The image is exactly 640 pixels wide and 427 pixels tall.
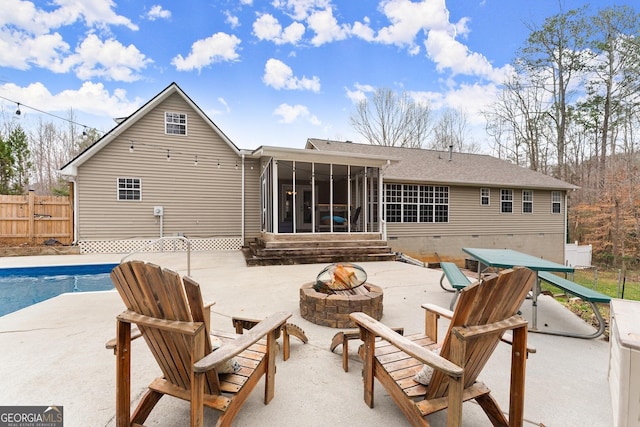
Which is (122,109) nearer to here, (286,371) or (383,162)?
(383,162)

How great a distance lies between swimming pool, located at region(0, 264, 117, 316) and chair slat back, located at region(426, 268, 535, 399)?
705 centimetres

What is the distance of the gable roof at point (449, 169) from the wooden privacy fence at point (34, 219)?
9484 millimetres

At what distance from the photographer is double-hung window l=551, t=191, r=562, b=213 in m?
13.8

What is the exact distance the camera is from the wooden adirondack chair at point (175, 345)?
1.35 m

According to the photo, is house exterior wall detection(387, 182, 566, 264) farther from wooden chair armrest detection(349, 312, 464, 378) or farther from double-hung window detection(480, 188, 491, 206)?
wooden chair armrest detection(349, 312, 464, 378)

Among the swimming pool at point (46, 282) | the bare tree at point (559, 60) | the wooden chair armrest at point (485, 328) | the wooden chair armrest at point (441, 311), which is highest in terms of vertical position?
the bare tree at point (559, 60)

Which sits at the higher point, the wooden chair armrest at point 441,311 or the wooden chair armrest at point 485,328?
the wooden chair armrest at point 485,328

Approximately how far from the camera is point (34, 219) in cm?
936

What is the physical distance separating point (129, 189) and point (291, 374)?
10246 mm

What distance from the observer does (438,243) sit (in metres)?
12.2

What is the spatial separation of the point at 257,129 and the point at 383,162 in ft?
35.0

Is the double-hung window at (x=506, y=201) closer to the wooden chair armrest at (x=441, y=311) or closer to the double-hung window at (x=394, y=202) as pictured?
the double-hung window at (x=394, y=202)

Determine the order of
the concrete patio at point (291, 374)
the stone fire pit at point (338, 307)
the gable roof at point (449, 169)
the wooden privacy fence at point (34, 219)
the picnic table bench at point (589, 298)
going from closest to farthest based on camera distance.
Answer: the concrete patio at point (291, 374) < the picnic table bench at point (589, 298) < the stone fire pit at point (338, 307) < the wooden privacy fence at point (34, 219) < the gable roof at point (449, 169)

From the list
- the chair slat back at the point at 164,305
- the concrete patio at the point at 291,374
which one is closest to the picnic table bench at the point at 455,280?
the concrete patio at the point at 291,374
